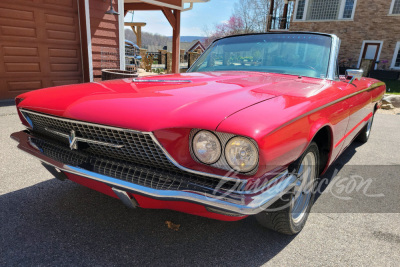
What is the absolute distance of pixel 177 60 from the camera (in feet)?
33.4

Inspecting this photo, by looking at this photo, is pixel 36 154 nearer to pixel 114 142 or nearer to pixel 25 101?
pixel 25 101

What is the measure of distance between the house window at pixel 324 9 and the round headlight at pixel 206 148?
1950 cm

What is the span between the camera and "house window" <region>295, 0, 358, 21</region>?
671 inches

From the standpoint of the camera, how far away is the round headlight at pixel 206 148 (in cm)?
131

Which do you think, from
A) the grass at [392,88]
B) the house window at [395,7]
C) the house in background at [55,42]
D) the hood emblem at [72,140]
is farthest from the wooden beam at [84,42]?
the house window at [395,7]

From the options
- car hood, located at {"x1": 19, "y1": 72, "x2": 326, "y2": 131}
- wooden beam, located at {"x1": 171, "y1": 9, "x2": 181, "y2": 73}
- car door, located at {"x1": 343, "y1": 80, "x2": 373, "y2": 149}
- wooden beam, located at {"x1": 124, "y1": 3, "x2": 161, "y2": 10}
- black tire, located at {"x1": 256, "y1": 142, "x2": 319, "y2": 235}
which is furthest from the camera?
wooden beam, located at {"x1": 124, "y1": 3, "x2": 161, "y2": 10}

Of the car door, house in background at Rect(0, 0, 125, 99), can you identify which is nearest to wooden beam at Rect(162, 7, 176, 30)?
house in background at Rect(0, 0, 125, 99)

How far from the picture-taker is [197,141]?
133cm

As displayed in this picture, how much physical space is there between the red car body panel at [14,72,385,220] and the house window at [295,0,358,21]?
18612 mm

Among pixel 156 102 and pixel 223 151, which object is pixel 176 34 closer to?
pixel 156 102

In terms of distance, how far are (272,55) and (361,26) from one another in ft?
57.9

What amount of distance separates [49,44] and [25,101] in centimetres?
514

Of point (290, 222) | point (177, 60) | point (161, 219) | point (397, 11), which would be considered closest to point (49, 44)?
point (177, 60)

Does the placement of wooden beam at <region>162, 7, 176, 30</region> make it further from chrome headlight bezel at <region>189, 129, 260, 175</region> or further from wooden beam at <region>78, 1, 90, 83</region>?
chrome headlight bezel at <region>189, 129, 260, 175</region>
